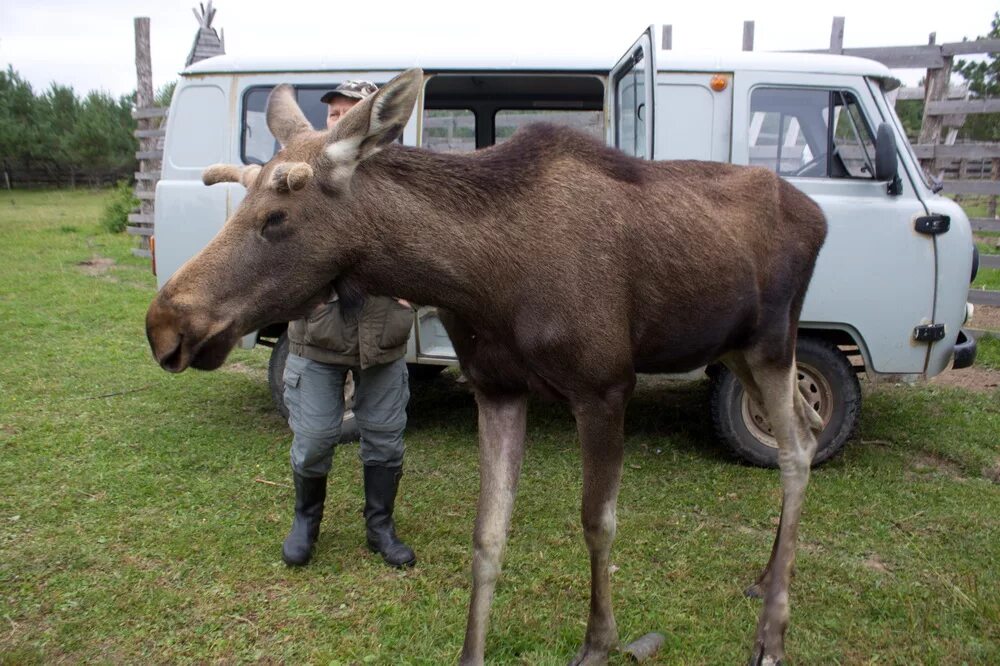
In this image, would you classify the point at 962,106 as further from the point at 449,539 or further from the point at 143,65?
the point at 143,65

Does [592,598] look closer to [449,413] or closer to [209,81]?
[449,413]

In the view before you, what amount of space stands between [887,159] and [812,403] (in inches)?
64.6

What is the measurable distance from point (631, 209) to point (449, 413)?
385cm

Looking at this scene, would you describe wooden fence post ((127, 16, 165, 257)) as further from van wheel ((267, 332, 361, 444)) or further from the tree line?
the tree line

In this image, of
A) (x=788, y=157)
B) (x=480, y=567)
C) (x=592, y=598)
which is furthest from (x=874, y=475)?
(x=480, y=567)

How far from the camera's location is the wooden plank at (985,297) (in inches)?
333

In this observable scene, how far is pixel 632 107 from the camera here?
189 inches

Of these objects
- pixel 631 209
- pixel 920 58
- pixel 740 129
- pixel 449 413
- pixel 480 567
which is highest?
pixel 920 58

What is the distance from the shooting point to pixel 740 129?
5191 mm

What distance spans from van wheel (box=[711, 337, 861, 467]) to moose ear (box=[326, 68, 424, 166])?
341 centimetres

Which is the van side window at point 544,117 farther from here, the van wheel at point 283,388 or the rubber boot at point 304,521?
the rubber boot at point 304,521

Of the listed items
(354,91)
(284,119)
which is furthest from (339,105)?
(284,119)

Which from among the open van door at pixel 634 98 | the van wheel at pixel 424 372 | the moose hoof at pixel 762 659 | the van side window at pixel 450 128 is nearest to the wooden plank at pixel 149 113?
the van side window at pixel 450 128

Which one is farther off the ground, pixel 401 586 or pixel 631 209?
pixel 631 209
